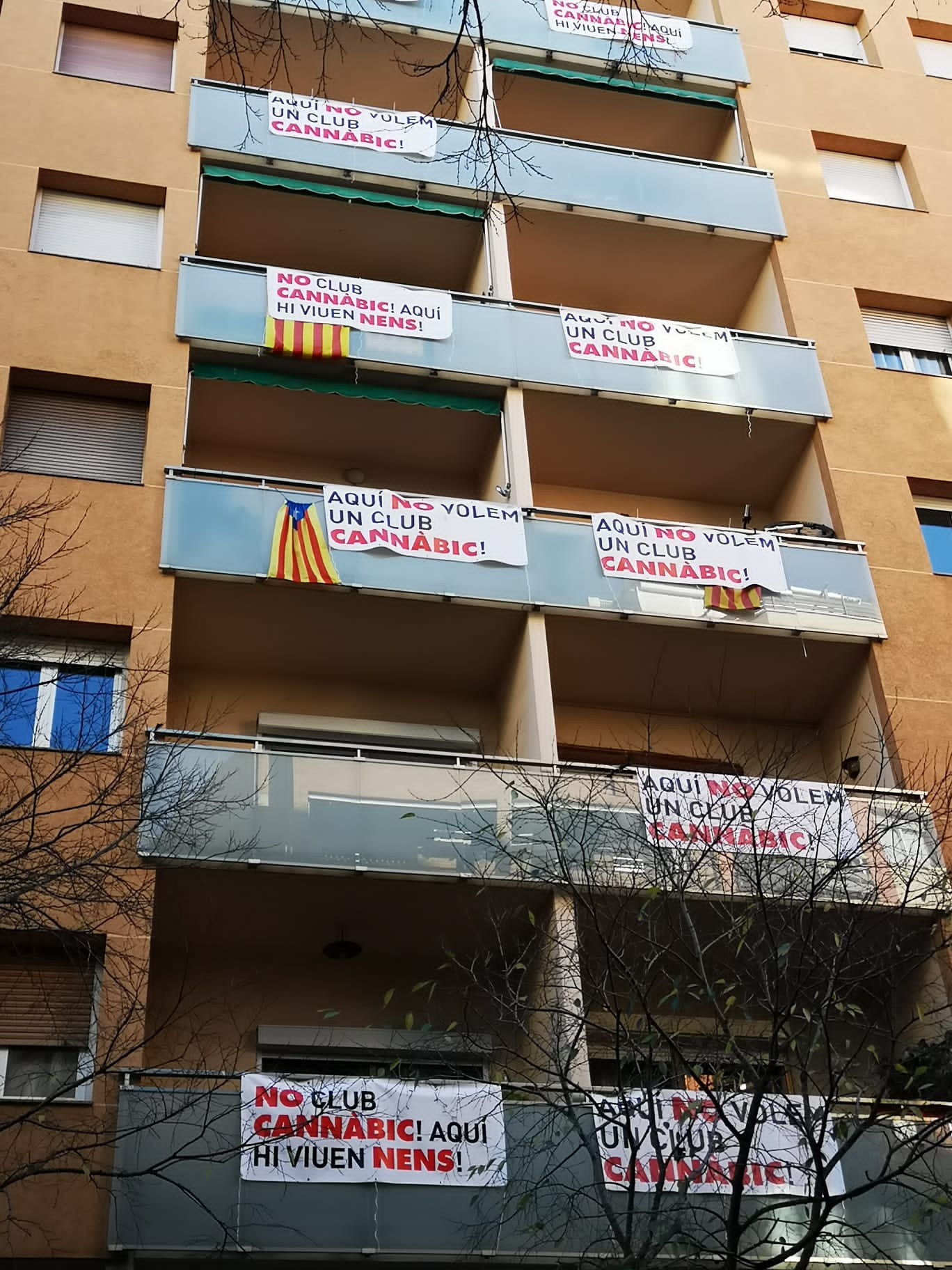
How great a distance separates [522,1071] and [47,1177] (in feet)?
13.6

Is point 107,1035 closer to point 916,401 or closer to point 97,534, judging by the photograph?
point 97,534

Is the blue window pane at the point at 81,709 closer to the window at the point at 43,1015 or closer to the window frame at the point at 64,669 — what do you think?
the window frame at the point at 64,669

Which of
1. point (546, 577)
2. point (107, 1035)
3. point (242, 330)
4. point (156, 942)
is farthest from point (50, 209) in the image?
point (107, 1035)

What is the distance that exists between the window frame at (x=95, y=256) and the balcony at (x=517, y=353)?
1.97ft

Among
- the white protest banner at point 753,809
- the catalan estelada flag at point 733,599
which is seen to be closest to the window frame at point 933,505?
the catalan estelada flag at point 733,599

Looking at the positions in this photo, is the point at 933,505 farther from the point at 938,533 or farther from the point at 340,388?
the point at 340,388

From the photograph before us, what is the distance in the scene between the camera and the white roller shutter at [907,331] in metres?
19.7

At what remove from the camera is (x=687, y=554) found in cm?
1656

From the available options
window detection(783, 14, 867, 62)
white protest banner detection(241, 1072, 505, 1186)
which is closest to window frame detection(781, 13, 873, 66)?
window detection(783, 14, 867, 62)

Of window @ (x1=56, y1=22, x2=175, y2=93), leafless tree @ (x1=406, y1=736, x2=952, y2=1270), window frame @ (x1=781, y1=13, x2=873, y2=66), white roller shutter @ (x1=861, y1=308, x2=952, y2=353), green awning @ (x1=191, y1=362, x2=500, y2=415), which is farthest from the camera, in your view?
window frame @ (x1=781, y1=13, x2=873, y2=66)

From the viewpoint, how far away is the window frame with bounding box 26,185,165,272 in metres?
17.0

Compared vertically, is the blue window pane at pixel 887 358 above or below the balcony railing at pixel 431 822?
above

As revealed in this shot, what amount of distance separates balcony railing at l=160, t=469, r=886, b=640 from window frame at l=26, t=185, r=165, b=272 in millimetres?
3200

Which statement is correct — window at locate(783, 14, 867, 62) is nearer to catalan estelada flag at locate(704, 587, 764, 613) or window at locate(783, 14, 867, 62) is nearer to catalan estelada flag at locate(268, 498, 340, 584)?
catalan estelada flag at locate(704, 587, 764, 613)
